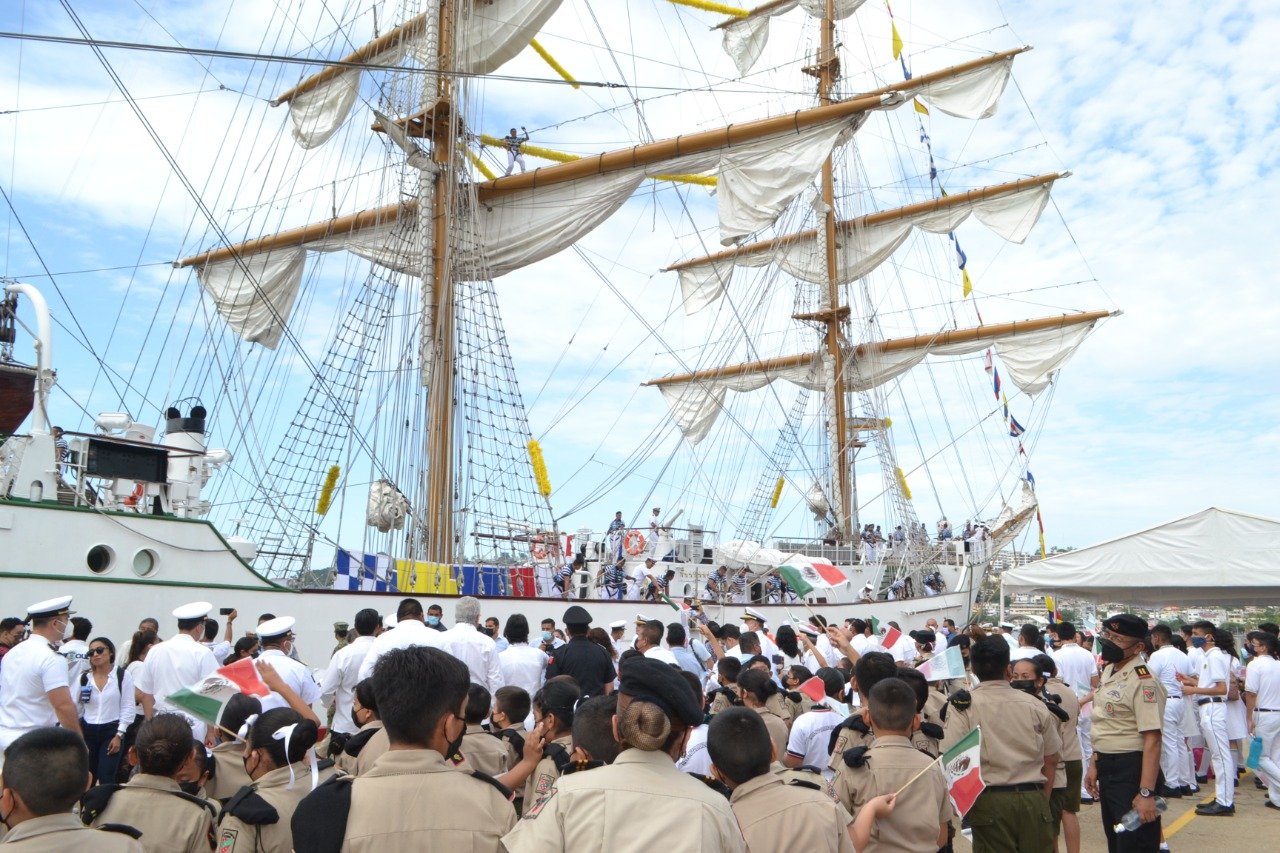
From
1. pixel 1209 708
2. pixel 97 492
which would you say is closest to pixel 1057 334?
pixel 1209 708

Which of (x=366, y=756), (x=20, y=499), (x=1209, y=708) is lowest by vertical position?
(x=1209, y=708)

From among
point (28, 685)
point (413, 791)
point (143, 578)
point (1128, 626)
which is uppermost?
point (143, 578)

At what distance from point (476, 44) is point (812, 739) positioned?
20043 millimetres

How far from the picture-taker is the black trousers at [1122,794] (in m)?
6.35

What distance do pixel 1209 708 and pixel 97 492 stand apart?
44.1 feet

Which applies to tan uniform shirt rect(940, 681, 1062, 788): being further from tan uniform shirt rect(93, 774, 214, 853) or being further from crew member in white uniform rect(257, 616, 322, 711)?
crew member in white uniform rect(257, 616, 322, 711)

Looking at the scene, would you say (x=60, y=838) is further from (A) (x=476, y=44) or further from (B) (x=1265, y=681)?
(A) (x=476, y=44)

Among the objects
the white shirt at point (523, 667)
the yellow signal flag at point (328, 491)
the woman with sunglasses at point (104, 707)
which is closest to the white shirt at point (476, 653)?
the white shirt at point (523, 667)

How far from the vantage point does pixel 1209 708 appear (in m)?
10.6

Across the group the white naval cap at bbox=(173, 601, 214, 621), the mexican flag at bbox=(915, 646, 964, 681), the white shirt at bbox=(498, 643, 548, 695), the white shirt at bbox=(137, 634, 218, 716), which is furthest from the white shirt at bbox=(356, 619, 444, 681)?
the mexican flag at bbox=(915, 646, 964, 681)

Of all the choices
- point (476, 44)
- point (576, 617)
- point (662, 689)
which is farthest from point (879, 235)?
point (662, 689)

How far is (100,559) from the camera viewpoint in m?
12.1

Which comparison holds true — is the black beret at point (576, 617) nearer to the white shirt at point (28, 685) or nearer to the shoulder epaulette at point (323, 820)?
the white shirt at point (28, 685)

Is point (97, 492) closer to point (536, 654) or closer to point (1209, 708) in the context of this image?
point (536, 654)
